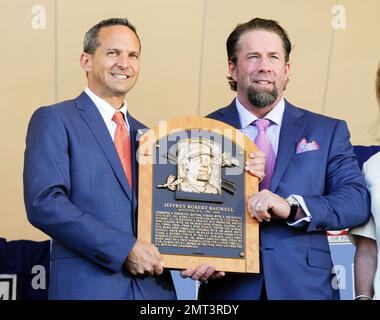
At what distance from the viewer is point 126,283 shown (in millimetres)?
4043

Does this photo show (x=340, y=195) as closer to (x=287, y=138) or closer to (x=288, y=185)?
(x=288, y=185)

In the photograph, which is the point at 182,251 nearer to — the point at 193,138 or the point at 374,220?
the point at 193,138

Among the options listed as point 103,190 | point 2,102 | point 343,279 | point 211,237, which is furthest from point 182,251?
point 2,102

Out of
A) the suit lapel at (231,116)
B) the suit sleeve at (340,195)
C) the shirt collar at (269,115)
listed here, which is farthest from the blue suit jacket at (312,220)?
the suit lapel at (231,116)

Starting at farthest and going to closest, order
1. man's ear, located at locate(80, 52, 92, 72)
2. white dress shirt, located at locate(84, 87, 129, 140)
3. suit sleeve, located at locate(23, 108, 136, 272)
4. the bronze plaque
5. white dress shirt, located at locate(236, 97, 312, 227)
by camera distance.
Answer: white dress shirt, located at locate(236, 97, 312, 227), man's ear, located at locate(80, 52, 92, 72), white dress shirt, located at locate(84, 87, 129, 140), the bronze plaque, suit sleeve, located at locate(23, 108, 136, 272)

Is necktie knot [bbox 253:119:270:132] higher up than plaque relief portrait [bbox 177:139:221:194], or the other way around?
necktie knot [bbox 253:119:270:132]

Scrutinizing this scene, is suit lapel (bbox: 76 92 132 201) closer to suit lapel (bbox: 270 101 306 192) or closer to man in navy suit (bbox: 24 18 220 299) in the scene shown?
man in navy suit (bbox: 24 18 220 299)

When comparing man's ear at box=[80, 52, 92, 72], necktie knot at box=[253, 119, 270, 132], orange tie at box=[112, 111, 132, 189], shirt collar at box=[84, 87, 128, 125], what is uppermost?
man's ear at box=[80, 52, 92, 72]

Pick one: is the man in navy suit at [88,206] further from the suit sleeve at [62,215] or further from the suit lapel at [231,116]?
the suit lapel at [231,116]

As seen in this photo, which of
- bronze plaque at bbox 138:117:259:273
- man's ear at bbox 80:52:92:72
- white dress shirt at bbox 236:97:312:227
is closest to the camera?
bronze plaque at bbox 138:117:259:273

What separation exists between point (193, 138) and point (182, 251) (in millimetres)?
515

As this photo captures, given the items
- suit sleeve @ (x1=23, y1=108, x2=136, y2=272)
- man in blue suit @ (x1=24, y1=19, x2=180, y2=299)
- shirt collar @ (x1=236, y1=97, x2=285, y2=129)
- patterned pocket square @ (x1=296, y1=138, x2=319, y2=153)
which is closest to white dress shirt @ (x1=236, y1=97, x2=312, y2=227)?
shirt collar @ (x1=236, y1=97, x2=285, y2=129)

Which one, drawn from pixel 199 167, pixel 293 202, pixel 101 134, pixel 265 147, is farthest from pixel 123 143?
pixel 293 202

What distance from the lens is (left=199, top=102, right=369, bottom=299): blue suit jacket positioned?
4211 millimetres
